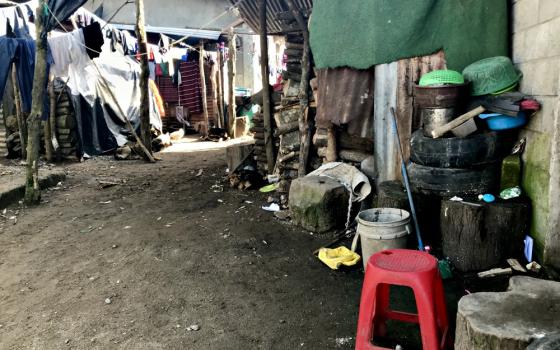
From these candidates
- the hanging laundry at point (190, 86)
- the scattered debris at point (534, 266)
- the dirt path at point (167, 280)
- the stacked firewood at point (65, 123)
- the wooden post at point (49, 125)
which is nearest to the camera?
the dirt path at point (167, 280)

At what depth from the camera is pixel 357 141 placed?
640 cm

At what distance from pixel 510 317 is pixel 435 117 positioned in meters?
2.56

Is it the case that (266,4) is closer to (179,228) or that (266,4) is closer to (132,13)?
(179,228)

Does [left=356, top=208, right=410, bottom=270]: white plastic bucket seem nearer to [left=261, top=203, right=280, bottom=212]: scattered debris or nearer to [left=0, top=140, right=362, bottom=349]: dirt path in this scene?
[left=0, top=140, right=362, bottom=349]: dirt path

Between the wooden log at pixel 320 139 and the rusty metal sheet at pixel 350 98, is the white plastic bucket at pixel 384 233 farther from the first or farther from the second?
the wooden log at pixel 320 139

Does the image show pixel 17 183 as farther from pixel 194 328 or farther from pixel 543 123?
pixel 543 123

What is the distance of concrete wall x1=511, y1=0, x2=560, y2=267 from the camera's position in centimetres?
359

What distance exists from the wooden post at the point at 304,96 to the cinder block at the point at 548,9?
3.76 meters

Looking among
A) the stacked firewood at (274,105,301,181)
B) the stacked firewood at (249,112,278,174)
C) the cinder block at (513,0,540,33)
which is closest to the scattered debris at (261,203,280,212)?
the stacked firewood at (274,105,301,181)

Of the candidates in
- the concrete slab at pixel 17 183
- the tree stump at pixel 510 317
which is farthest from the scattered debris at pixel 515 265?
the concrete slab at pixel 17 183

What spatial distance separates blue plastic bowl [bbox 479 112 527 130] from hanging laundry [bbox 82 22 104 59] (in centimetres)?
933

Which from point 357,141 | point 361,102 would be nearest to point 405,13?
point 361,102

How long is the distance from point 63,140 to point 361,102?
8794 mm

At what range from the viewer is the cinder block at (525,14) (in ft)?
13.4
